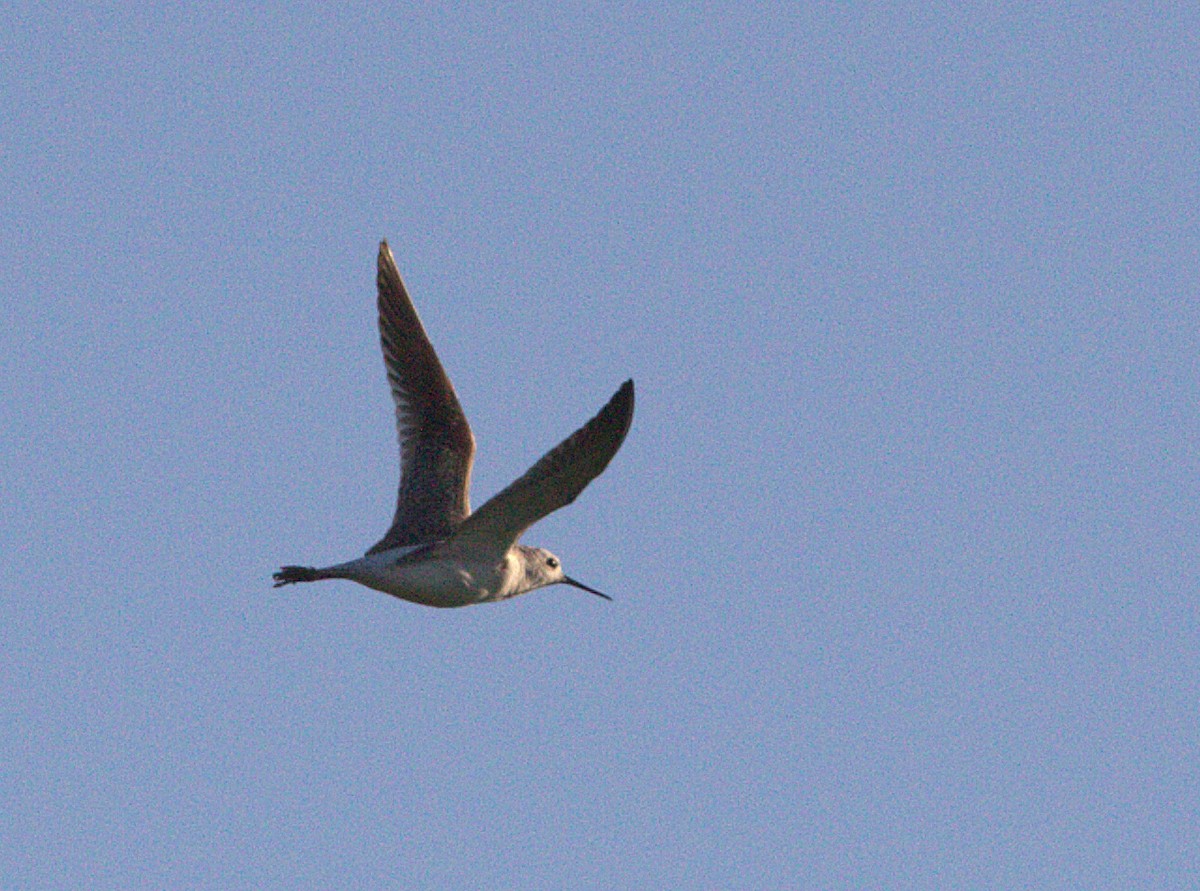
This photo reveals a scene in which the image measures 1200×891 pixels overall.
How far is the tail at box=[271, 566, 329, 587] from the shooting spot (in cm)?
1602

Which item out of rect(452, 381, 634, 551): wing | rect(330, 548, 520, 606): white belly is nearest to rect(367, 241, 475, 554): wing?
rect(330, 548, 520, 606): white belly

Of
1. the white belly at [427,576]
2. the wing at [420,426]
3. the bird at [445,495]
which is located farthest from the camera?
the wing at [420,426]

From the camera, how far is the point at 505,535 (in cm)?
1617

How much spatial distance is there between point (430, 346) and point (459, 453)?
47.8 inches

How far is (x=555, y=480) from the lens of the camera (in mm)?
14766

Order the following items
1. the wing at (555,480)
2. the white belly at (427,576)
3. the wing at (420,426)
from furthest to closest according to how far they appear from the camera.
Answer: the wing at (420,426), the white belly at (427,576), the wing at (555,480)

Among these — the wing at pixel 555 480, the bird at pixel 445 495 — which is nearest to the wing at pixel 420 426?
the bird at pixel 445 495

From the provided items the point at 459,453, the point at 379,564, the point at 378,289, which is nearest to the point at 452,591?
the point at 379,564

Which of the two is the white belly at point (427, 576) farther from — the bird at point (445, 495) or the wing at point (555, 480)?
the wing at point (555, 480)

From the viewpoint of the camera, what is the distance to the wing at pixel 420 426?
59.8 ft

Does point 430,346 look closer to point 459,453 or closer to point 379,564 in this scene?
point 459,453

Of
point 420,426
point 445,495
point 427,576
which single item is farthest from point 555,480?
point 420,426

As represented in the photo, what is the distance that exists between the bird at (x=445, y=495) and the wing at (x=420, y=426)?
0.03 feet

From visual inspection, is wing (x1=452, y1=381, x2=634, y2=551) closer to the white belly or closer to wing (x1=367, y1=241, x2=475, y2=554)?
the white belly
